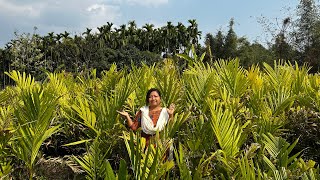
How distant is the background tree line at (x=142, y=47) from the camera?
2425cm

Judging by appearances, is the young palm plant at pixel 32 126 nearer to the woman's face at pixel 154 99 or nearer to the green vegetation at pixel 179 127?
the green vegetation at pixel 179 127

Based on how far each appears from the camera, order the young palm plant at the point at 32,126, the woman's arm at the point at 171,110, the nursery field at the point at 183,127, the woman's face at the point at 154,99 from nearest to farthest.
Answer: the nursery field at the point at 183,127 < the young palm plant at the point at 32,126 < the woman's arm at the point at 171,110 < the woman's face at the point at 154,99

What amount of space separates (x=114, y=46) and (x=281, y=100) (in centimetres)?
4804

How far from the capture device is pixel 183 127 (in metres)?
4.13

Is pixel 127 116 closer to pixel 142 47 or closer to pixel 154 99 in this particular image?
pixel 154 99

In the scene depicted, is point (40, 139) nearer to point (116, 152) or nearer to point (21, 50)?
point (116, 152)

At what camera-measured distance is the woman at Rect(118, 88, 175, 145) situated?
4.19 metres

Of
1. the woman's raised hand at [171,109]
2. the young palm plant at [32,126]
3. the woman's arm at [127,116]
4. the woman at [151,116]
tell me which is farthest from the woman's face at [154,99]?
the young palm plant at [32,126]

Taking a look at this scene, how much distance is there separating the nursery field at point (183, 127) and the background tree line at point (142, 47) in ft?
3.59

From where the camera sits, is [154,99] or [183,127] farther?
[154,99]

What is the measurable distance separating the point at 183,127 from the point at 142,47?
51488 mm

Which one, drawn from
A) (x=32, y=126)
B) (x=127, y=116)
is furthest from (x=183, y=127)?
(x=32, y=126)

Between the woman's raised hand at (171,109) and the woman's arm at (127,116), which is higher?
the woman's raised hand at (171,109)

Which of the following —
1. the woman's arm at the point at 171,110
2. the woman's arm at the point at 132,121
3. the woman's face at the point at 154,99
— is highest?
the woman's face at the point at 154,99
